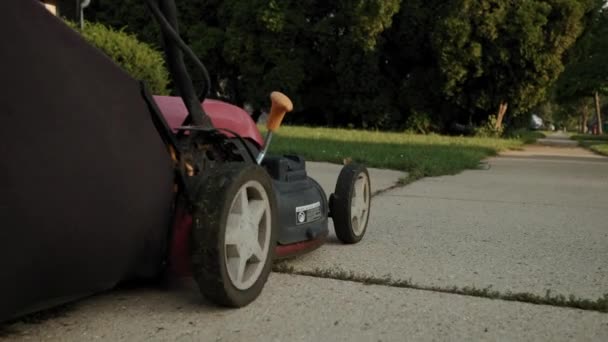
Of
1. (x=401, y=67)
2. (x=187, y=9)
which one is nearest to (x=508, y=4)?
(x=401, y=67)

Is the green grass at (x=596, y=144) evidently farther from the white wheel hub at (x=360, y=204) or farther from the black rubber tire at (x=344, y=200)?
the black rubber tire at (x=344, y=200)

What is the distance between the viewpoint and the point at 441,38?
19.3 metres

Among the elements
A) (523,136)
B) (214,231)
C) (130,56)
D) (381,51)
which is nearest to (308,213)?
(214,231)

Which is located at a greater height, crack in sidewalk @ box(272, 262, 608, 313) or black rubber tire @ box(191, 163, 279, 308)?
black rubber tire @ box(191, 163, 279, 308)

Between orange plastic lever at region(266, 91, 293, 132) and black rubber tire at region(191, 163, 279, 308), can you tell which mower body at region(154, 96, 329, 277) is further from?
black rubber tire at region(191, 163, 279, 308)

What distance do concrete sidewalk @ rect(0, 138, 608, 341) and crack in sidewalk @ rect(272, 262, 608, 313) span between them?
26 mm

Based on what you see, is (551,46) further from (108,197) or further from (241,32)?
(108,197)

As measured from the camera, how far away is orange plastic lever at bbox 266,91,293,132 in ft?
8.02

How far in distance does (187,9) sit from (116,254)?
2433 centimetres

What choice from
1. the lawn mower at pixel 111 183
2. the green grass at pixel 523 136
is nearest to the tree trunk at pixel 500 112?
the green grass at pixel 523 136

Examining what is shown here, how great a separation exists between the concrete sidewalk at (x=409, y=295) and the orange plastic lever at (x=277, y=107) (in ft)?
1.74

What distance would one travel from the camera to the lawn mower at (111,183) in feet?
4.67

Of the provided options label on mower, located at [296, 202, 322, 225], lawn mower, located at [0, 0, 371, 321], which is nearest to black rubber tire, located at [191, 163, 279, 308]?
lawn mower, located at [0, 0, 371, 321]

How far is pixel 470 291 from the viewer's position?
7.44 feet
